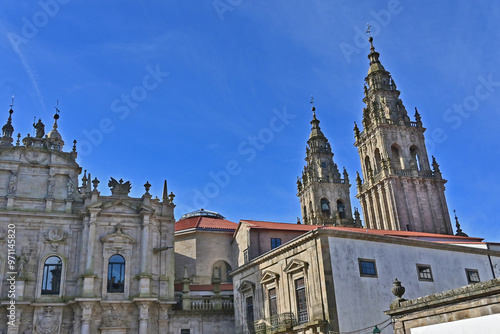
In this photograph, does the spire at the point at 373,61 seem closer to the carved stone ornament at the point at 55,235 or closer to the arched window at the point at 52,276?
the carved stone ornament at the point at 55,235

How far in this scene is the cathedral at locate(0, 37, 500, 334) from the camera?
2448cm

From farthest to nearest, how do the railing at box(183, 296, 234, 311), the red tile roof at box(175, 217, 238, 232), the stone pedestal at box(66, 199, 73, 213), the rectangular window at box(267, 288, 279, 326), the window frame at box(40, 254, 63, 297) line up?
the red tile roof at box(175, 217, 238, 232), the stone pedestal at box(66, 199, 73, 213), the railing at box(183, 296, 234, 311), the window frame at box(40, 254, 63, 297), the rectangular window at box(267, 288, 279, 326)

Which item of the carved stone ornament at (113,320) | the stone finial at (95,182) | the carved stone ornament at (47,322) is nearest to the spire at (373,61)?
the stone finial at (95,182)

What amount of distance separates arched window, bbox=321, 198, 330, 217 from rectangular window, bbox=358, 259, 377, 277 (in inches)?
1511

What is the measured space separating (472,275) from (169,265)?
20748mm

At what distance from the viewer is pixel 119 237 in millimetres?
33812

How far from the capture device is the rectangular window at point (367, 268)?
24484 mm

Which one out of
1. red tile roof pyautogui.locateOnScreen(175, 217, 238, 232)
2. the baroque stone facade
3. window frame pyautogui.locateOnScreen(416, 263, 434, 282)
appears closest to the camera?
window frame pyautogui.locateOnScreen(416, 263, 434, 282)

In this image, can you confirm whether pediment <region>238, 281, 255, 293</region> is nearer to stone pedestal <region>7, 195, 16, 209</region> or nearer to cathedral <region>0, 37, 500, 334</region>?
cathedral <region>0, 37, 500, 334</region>

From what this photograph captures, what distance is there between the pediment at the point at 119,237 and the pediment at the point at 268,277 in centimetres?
1071

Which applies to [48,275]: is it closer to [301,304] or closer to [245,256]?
[245,256]

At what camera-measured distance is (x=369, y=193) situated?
57156 mm

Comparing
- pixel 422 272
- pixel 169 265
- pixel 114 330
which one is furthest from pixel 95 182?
pixel 422 272

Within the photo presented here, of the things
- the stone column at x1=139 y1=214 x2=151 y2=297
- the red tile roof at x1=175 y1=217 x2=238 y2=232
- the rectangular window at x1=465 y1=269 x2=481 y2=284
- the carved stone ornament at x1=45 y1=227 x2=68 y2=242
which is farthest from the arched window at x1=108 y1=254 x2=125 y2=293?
the rectangular window at x1=465 y1=269 x2=481 y2=284
